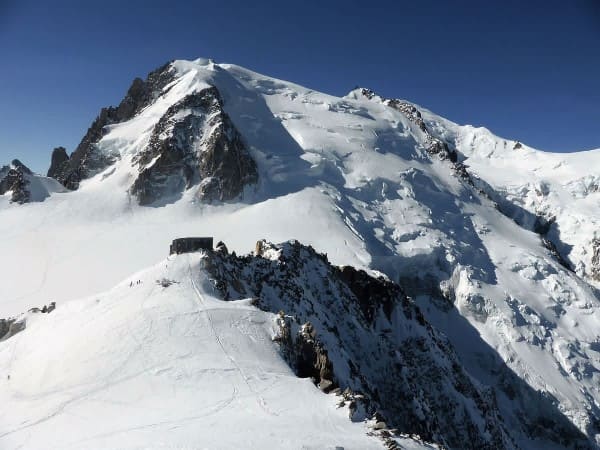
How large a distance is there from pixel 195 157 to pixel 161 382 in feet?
241

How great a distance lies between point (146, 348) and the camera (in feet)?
94.9

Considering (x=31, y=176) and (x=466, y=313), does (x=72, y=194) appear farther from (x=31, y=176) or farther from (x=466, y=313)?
(x=466, y=313)

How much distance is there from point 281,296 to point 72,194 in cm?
6092

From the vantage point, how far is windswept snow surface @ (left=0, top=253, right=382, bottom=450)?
22156 millimetres

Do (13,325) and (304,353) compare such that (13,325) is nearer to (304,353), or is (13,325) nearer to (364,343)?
(304,353)

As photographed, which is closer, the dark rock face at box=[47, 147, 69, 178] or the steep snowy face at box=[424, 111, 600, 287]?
the dark rock face at box=[47, 147, 69, 178]

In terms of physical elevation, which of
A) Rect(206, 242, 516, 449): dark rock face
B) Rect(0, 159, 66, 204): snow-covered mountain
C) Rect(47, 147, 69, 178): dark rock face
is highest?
Rect(47, 147, 69, 178): dark rock face

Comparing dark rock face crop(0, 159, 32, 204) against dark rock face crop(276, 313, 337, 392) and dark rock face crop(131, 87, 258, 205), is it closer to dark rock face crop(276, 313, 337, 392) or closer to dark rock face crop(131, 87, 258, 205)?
dark rock face crop(131, 87, 258, 205)

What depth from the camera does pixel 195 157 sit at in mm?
95625

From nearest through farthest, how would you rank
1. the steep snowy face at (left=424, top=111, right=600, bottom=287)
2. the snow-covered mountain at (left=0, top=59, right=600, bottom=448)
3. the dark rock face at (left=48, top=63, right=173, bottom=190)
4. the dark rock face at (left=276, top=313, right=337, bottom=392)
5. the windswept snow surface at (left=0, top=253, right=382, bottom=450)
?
the windswept snow surface at (left=0, top=253, right=382, bottom=450), the dark rock face at (left=276, top=313, right=337, bottom=392), the snow-covered mountain at (left=0, top=59, right=600, bottom=448), the dark rock face at (left=48, top=63, right=173, bottom=190), the steep snowy face at (left=424, top=111, right=600, bottom=287)

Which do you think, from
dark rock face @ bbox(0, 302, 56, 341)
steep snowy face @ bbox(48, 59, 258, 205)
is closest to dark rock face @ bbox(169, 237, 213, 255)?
dark rock face @ bbox(0, 302, 56, 341)

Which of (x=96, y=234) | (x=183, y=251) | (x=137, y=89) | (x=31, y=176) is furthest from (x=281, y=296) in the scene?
(x=137, y=89)

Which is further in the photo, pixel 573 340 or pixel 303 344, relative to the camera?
pixel 573 340

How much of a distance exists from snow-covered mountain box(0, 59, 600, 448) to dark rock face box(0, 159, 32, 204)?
197 centimetres
